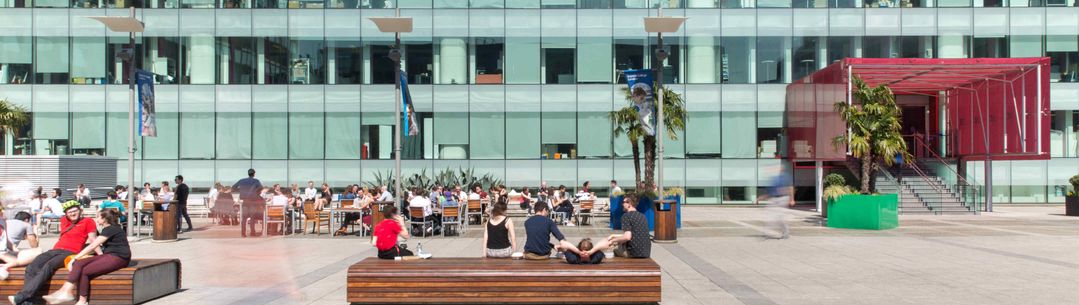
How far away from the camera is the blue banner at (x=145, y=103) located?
69.8ft

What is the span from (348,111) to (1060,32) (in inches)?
1260

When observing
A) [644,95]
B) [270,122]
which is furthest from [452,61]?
[644,95]

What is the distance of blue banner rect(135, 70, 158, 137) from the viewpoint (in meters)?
21.3

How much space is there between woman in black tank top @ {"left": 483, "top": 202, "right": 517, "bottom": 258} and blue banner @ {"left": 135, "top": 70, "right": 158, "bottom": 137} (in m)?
13.1

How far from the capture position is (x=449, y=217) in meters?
23.8

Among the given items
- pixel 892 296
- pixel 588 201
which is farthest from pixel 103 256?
pixel 588 201

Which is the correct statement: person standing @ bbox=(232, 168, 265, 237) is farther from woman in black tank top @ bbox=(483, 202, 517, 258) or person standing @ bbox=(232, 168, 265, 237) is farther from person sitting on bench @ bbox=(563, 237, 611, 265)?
person sitting on bench @ bbox=(563, 237, 611, 265)

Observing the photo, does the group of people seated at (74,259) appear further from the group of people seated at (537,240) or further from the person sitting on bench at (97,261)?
the group of people seated at (537,240)

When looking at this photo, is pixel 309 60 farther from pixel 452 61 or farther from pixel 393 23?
pixel 393 23

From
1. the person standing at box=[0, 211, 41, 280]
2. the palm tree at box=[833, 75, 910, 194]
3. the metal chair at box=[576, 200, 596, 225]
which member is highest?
the palm tree at box=[833, 75, 910, 194]

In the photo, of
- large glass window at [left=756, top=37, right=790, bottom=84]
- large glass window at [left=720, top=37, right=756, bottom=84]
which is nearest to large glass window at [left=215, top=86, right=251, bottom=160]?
large glass window at [left=720, top=37, right=756, bottom=84]

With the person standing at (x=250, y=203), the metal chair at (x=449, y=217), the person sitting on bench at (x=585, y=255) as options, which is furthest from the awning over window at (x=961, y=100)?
the person sitting on bench at (x=585, y=255)

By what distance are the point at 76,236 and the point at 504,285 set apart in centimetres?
550

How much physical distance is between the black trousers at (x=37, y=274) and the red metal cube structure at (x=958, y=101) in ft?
79.5
